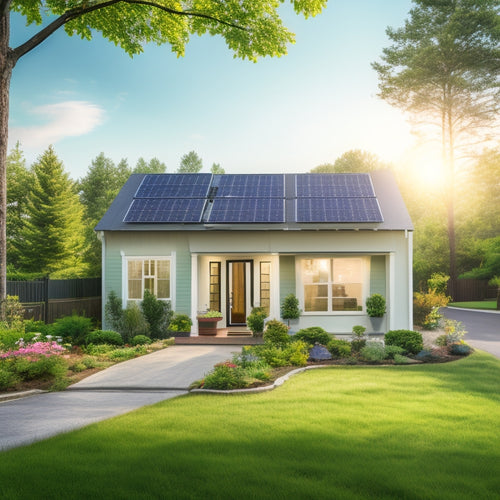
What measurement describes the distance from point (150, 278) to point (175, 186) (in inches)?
157

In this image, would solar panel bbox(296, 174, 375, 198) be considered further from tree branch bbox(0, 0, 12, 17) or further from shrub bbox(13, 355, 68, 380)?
shrub bbox(13, 355, 68, 380)

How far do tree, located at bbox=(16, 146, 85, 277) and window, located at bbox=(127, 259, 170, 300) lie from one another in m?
24.1

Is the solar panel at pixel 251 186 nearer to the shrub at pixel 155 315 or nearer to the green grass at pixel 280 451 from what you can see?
the shrub at pixel 155 315

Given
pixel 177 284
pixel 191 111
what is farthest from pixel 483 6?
pixel 177 284

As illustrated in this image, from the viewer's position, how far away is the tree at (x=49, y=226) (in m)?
39.5

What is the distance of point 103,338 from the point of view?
49.3 ft

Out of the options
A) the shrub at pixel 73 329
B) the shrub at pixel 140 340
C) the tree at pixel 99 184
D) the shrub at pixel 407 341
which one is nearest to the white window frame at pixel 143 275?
the shrub at pixel 140 340

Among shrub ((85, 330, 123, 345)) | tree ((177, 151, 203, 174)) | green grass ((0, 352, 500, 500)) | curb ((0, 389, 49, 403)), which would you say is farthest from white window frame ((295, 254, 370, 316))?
tree ((177, 151, 203, 174))

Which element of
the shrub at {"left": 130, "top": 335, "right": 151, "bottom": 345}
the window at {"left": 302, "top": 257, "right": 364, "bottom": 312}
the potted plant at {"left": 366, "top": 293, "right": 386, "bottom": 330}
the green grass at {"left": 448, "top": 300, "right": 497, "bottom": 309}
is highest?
the window at {"left": 302, "top": 257, "right": 364, "bottom": 312}

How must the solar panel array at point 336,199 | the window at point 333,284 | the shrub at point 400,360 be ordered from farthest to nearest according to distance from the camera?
the window at point 333,284 → the solar panel array at point 336,199 → the shrub at point 400,360

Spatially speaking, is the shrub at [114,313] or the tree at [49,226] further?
the tree at [49,226]

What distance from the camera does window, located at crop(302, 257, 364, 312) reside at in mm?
17364

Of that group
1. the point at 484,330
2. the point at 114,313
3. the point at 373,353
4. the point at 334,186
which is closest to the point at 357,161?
the point at 484,330

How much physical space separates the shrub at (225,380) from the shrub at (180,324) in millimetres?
7203
